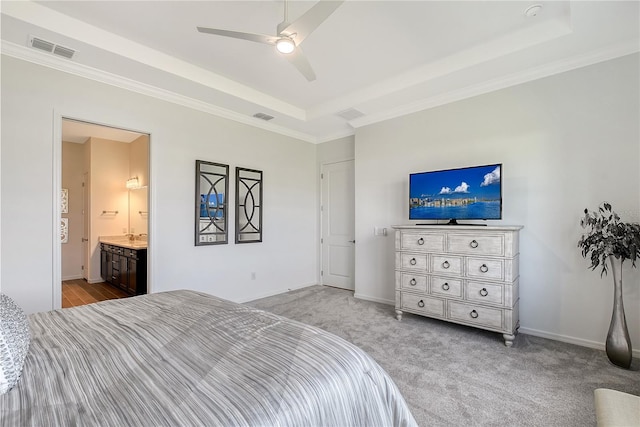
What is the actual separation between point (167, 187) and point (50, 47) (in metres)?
1.59

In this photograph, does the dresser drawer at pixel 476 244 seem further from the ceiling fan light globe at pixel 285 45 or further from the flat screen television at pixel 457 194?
the ceiling fan light globe at pixel 285 45

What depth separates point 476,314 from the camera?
299cm

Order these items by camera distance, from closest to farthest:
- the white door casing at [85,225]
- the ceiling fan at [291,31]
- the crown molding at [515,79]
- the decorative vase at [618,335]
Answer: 1. the ceiling fan at [291,31]
2. the decorative vase at [618,335]
3. the crown molding at [515,79]
4. the white door casing at [85,225]

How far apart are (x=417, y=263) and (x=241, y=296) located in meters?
2.55

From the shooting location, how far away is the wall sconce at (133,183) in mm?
5602

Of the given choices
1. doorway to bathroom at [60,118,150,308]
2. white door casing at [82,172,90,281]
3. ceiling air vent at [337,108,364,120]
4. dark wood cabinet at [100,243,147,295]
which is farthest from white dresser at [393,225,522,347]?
white door casing at [82,172,90,281]

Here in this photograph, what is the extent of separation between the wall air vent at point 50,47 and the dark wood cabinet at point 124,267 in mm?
2485

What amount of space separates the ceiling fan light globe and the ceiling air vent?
2.10 m

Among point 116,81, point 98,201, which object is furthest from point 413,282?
point 98,201

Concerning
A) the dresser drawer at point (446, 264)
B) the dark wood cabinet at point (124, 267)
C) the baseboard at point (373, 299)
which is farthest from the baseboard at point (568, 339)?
the dark wood cabinet at point (124, 267)

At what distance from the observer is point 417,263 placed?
341cm

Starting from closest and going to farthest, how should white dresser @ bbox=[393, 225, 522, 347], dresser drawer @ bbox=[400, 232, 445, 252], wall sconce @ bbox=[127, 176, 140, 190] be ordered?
white dresser @ bbox=[393, 225, 522, 347]
dresser drawer @ bbox=[400, 232, 445, 252]
wall sconce @ bbox=[127, 176, 140, 190]

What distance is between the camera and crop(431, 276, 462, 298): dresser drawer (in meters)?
3.12

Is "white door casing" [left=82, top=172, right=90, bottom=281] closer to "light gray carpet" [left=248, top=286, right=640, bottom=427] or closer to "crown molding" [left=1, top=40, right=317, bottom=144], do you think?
"crown molding" [left=1, top=40, right=317, bottom=144]
